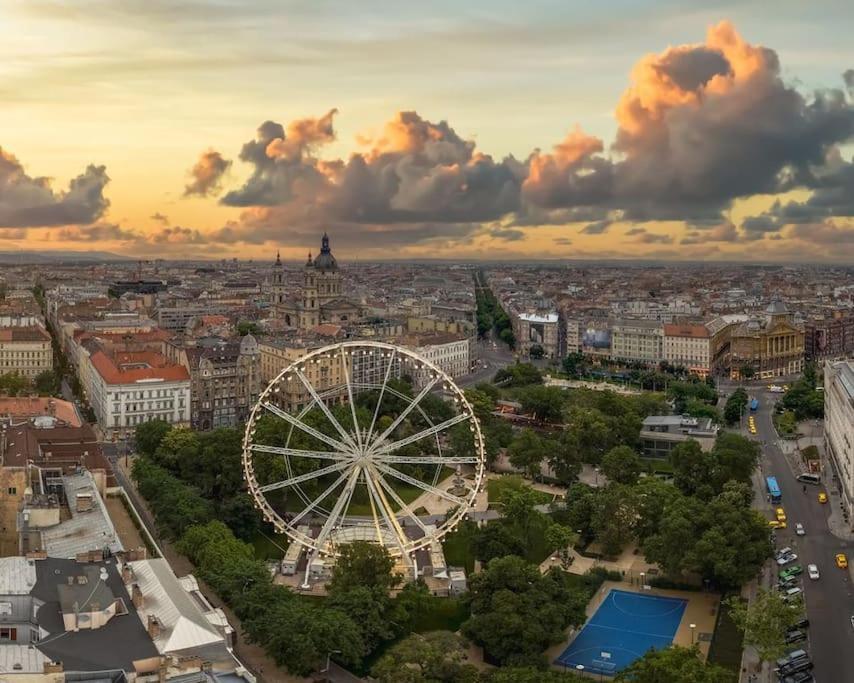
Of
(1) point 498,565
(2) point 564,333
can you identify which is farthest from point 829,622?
(2) point 564,333

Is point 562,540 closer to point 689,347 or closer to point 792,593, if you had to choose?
point 792,593

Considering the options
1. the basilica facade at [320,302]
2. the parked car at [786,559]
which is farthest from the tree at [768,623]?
the basilica facade at [320,302]

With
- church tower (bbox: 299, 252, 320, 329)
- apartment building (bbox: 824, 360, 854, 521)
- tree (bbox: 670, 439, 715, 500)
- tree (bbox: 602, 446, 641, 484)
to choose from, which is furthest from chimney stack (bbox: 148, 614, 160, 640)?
church tower (bbox: 299, 252, 320, 329)

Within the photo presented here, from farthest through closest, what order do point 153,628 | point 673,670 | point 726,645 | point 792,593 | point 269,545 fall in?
point 269,545 → point 792,593 → point 726,645 → point 673,670 → point 153,628

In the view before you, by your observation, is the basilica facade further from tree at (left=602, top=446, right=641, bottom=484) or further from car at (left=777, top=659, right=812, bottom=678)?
car at (left=777, top=659, right=812, bottom=678)

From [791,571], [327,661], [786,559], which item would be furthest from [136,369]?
[791,571]

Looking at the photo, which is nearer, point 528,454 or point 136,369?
point 528,454
